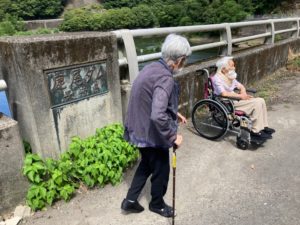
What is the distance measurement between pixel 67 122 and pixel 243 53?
14.9 feet

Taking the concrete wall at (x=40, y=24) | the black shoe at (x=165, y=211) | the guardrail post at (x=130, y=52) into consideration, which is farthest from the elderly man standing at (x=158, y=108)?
the concrete wall at (x=40, y=24)

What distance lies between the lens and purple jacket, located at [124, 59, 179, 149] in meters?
2.19

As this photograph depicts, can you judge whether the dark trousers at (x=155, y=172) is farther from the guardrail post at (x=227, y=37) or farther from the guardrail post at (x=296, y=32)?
the guardrail post at (x=296, y=32)

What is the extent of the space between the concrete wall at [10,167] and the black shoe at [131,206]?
916mm

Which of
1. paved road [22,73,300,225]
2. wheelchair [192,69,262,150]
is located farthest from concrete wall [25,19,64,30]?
paved road [22,73,300,225]

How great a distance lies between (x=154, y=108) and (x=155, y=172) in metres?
0.67

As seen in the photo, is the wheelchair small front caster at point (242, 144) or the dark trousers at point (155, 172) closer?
the dark trousers at point (155, 172)

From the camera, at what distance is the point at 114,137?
332 centimetres

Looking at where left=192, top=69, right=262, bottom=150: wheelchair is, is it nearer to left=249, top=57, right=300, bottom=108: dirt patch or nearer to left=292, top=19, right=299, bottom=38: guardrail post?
left=249, top=57, right=300, bottom=108: dirt patch

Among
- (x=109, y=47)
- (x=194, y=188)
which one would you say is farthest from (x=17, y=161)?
(x=194, y=188)

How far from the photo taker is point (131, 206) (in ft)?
9.03

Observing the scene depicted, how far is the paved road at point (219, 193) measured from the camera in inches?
107

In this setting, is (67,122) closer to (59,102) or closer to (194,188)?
(59,102)

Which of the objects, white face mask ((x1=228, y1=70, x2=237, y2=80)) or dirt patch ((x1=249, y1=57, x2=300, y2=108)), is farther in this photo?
dirt patch ((x1=249, y1=57, x2=300, y2=108))
